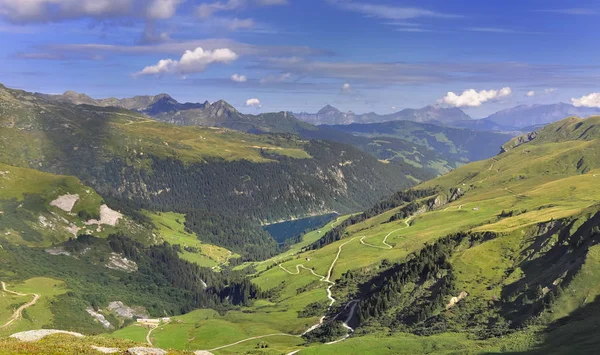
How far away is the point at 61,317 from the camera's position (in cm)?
19238

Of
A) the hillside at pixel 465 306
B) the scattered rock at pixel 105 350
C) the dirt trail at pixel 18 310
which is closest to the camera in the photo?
the scattered rock at pixel 105 350

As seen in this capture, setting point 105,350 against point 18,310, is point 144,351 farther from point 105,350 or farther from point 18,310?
point 18,310

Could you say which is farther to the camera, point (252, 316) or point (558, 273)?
point (252, 316)

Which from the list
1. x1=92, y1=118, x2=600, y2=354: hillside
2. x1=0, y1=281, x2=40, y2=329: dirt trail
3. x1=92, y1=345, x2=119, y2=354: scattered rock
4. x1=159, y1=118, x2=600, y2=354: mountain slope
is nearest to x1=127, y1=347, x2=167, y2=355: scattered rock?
x1=92, y1=345, x2=119, y2=354: scattered rock

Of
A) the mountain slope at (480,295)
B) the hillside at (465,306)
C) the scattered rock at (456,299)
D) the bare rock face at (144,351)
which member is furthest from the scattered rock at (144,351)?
the scattered rock at (456,299)

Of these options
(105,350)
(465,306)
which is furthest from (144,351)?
(465,306)

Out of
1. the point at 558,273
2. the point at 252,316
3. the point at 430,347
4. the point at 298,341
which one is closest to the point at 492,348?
the point at 430,347

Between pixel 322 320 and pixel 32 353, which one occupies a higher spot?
pixel 32 353

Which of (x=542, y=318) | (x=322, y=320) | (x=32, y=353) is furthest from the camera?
(x=322, y=320)

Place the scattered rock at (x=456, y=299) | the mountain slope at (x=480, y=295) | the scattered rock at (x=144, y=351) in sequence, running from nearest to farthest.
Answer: the scattered rock at (x=144, y=351) < the mountain slope at (x=480, y=295) < the scattered rock at (x=456, y=299)

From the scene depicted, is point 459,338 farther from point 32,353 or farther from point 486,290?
point 32,353

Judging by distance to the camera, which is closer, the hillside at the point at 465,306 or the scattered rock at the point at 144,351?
the scattered rock at the point at 144,351

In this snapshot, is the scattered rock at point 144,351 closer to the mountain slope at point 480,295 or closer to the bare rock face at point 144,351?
the bare rock face at point 144,351

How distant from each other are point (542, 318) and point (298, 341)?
66.1 metres
